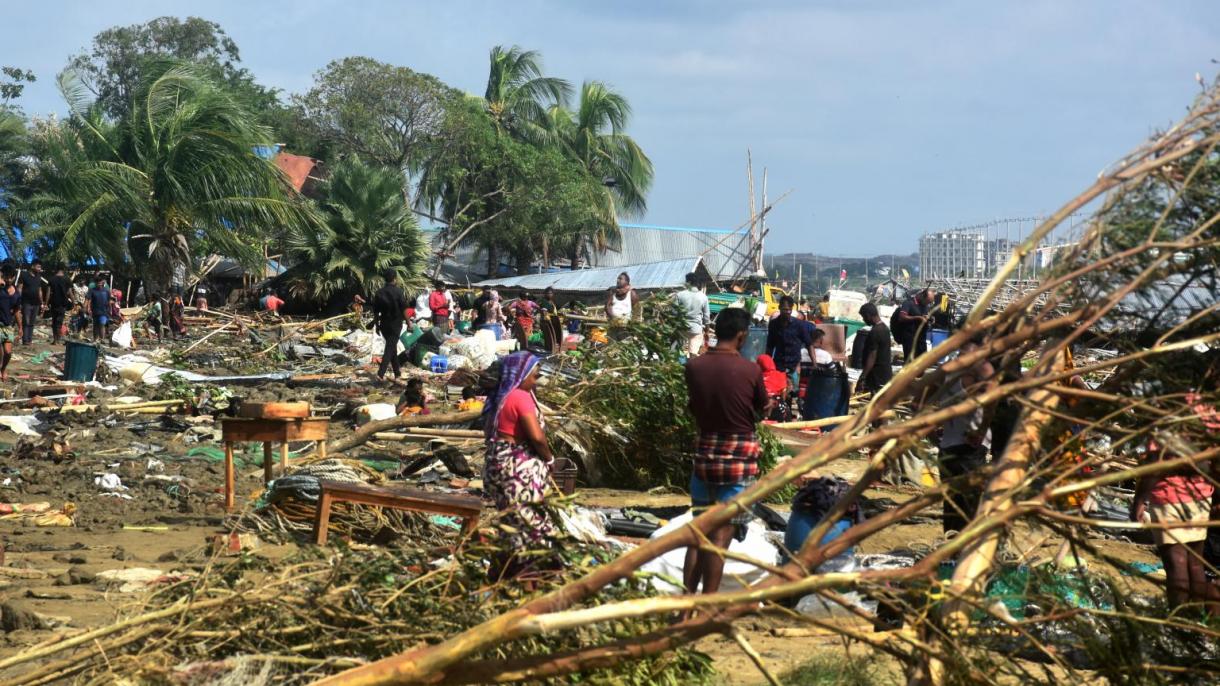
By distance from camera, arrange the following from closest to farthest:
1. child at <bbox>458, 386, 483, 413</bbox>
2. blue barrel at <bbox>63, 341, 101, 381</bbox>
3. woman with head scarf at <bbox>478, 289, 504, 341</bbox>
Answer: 1. child at <bbox>458, 386, 483, 413</bbox>
2. blue barrel at <bbox>63, 341, 101, 381</bbox>
3. woman with head scarf at <bbox>478, 289, 504, 341</bbox>

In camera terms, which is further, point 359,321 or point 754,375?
point 359,321

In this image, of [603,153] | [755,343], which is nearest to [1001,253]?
[755,343]

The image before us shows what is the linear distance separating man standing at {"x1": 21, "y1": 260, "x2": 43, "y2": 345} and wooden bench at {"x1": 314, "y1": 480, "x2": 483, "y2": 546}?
49.9ft

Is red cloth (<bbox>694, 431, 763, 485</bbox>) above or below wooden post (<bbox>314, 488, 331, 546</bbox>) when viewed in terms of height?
above

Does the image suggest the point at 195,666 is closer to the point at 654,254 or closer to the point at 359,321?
the point at 359,321

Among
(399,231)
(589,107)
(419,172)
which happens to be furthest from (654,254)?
(399,231)

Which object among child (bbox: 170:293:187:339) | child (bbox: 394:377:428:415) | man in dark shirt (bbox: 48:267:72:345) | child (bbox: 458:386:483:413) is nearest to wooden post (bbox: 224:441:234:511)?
child (bbox: 394:377:428:415)

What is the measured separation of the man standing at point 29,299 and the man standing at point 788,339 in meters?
13.7

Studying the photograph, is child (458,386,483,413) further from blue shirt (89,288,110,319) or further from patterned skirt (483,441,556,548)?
blue shirt (89,288,110,319)

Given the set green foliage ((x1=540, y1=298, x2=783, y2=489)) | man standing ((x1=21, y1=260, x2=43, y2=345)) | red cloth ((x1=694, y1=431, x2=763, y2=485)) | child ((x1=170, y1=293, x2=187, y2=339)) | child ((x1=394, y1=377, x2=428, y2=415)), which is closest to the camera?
red cloth ((x1=694, y1=431, x2=763, y2=485))

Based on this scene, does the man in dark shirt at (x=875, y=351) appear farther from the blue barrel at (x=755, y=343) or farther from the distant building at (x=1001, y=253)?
the blue barrel at (x=755, y=343)

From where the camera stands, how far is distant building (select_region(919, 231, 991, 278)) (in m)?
47.1

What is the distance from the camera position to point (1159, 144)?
426cm

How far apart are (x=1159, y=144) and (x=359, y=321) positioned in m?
24.1
